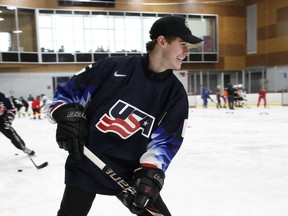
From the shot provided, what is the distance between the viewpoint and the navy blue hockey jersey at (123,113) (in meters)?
1.30

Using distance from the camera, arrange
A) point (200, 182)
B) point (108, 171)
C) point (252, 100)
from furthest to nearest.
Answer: point (252, 100) < point (200, 182) < point (108, 171)

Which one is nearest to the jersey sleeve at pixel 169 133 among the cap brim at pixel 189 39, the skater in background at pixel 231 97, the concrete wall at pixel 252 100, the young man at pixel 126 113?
the young man at pixel 126 113

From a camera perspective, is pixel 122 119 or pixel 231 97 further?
pixel 231 97

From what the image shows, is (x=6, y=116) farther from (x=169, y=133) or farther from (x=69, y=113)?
(x=169, y=133)

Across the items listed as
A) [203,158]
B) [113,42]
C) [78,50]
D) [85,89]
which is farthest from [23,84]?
[85,89]

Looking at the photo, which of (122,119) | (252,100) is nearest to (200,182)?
(122,119)

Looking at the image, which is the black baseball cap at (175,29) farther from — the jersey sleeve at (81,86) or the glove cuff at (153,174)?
the glove cuff at (153,174)

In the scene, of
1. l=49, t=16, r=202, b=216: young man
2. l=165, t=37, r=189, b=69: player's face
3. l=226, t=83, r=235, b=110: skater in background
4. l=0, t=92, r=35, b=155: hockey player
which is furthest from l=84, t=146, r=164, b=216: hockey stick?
l=226, t=83, r=235, b=110: skater in background

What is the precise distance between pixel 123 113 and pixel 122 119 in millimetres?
25

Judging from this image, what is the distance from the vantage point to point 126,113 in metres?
1.30

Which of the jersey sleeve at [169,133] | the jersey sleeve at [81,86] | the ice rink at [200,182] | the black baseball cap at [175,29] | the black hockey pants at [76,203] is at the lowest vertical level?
the ice rink at [200,182]

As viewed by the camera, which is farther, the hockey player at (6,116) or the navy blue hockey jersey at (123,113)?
the hockey player at (6,116)

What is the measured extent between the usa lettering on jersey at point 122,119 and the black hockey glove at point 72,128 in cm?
8

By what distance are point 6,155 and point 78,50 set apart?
44.7 feet
